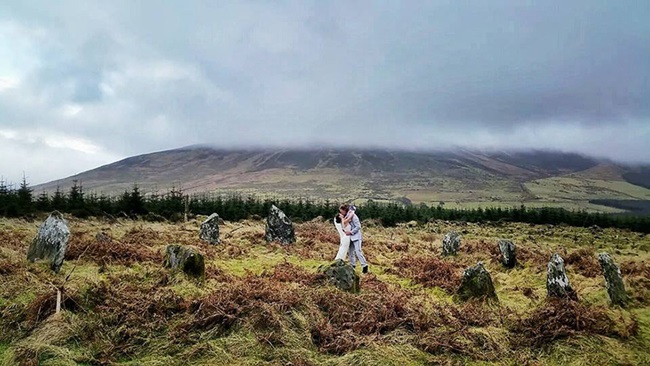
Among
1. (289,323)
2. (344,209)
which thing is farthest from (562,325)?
(344,209)

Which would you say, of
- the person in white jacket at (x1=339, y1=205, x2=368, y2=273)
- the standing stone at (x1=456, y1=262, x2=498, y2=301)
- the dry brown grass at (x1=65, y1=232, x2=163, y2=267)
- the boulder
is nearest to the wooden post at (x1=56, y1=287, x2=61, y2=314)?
the dry brown grass at (x1=65, y1=232, x2=163, y2=267)

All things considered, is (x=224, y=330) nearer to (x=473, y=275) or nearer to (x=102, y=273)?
(x=102, y=273)

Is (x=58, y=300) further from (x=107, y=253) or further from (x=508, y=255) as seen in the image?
(x=508, y=255)

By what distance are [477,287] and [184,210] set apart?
136 feet

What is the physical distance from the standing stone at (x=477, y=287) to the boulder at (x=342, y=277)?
111 inches

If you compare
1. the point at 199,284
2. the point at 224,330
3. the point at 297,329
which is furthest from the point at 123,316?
the point at 297,329

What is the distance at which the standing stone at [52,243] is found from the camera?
1147 centimetres

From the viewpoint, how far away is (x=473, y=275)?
11086 millimetres

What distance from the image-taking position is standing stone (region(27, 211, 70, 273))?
1147cm

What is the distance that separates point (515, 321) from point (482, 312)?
27.8 inches

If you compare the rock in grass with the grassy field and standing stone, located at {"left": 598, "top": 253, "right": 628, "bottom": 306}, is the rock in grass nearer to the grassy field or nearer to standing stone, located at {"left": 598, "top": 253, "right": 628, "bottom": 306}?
the grassy field

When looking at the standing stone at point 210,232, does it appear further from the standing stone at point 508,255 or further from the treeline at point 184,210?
the treeline at point 184,210

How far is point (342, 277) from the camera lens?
36.0 feet

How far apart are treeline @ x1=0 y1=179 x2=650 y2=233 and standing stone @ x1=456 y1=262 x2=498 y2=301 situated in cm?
2697
